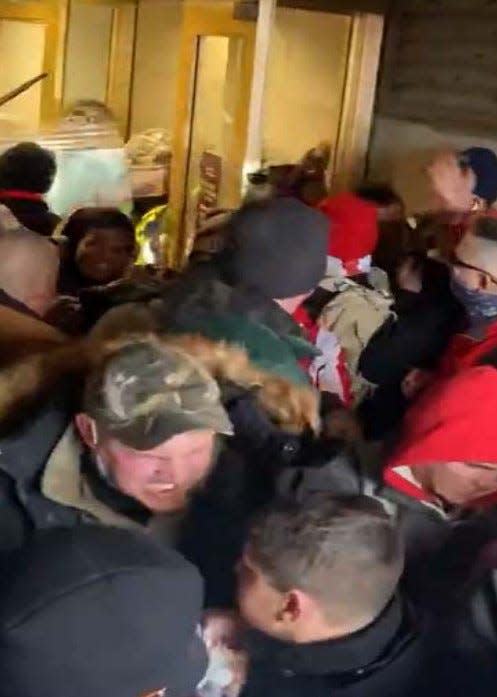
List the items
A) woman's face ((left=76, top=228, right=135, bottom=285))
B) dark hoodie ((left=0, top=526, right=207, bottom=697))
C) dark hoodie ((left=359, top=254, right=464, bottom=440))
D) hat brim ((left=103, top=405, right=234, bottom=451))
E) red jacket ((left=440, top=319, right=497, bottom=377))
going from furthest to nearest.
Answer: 1. woman's face ((left=76, top=228, right=135, bottom=285))
2. dark hoodie ((left=359, top=254, right=464, bottom=440))
3. red jacket ((left=440, top=319, right=497, bottom=377))
4. hat brim ((left=103, top=405, right=234, bottom=451))
5. dark hoodie ((left=0, top=526, right=207, bottom=697))

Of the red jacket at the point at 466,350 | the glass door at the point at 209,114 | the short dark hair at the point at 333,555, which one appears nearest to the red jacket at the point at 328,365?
the red jacket at the point at 466,350

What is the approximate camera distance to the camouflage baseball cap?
1173 millimetres

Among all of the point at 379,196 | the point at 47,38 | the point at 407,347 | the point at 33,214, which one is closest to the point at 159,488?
the point at 407,347

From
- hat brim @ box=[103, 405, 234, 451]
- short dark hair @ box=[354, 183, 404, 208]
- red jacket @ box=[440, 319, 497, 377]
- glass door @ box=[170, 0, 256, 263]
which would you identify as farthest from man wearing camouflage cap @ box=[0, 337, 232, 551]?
glass door @ box=[170, 0, 256, 263]

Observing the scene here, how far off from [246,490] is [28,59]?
3.14 meters

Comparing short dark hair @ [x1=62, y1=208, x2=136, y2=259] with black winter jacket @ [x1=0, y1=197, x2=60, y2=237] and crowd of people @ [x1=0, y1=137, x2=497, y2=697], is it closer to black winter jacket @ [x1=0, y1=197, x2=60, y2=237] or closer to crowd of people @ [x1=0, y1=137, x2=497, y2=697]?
black winter jacket @ [x1=0, y1=197, x2=60, y2=237]

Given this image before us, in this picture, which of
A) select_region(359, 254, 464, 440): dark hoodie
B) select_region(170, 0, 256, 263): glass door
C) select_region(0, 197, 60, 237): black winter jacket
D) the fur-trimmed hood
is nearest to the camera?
the fur-trimmed hood

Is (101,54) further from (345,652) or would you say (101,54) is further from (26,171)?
(345,652)

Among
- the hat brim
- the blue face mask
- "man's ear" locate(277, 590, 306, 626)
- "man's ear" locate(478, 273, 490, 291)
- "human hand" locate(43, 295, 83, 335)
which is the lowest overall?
"human hand" locate(43, 295, 83, 335)

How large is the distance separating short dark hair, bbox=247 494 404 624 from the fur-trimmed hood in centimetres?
24

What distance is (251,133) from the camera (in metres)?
2.94

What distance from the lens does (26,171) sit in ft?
8.70

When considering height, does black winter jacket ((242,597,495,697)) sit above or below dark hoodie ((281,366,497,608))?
below

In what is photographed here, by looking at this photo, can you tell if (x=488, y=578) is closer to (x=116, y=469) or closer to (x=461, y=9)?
(x=116, y=469)
